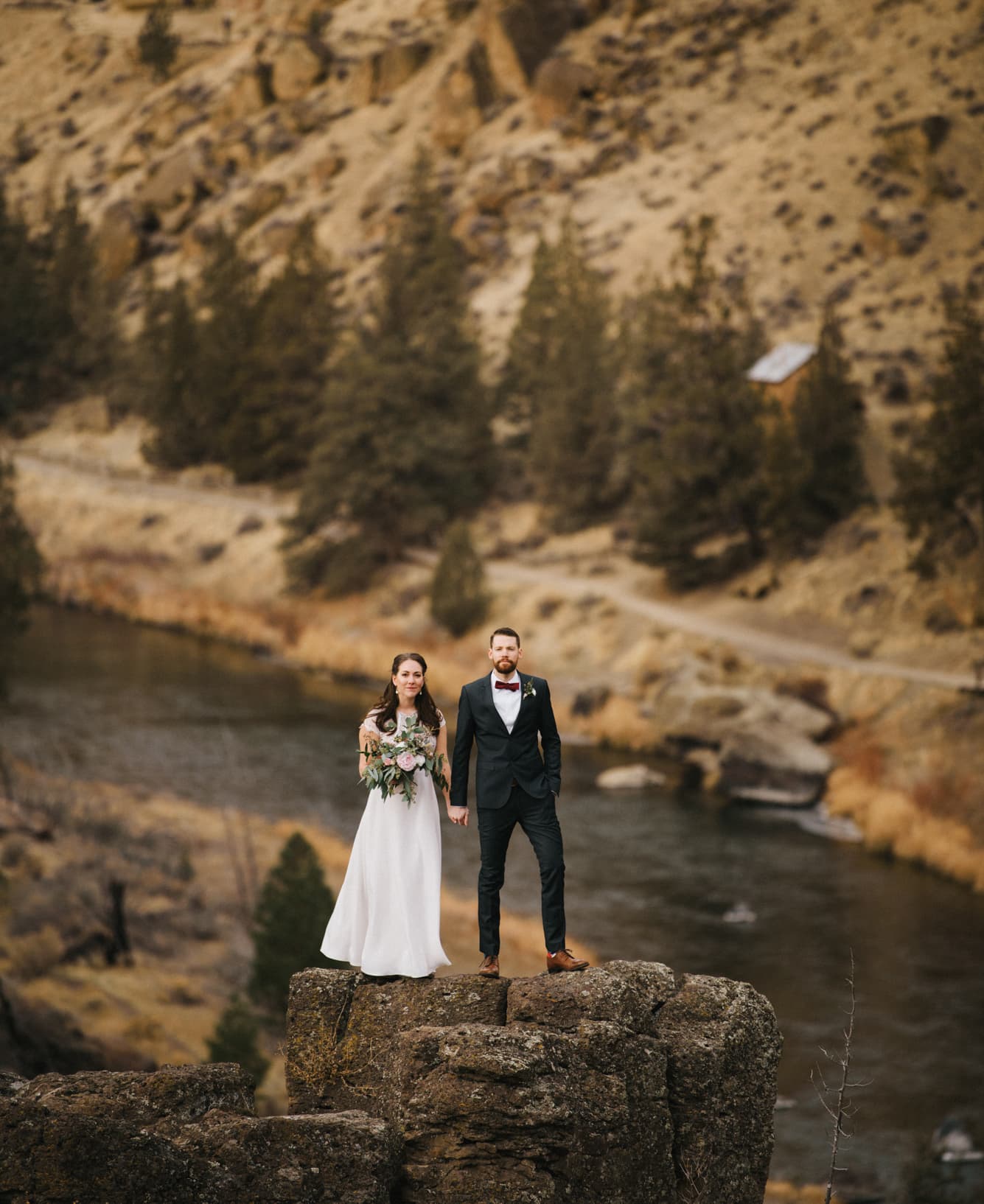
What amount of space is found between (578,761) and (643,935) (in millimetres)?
11809

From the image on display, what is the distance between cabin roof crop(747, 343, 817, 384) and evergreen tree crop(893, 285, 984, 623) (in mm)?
7730

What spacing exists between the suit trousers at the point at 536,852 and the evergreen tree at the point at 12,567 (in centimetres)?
2456

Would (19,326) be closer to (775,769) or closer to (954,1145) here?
(775,769)

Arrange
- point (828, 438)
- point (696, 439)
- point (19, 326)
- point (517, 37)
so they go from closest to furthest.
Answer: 1. point (828, 438)
2. point (696, 439)
3. point (19, 326)
4. point (517, 37)

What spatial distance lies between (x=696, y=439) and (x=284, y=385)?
21547 millimetres

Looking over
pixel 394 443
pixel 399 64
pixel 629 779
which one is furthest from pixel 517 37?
pixel 629 779

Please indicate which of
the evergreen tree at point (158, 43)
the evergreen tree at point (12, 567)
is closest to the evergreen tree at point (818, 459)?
the evergreen tree at point (12, 567)

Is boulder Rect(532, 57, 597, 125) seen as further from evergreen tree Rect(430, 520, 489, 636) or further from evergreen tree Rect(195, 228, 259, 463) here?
evergreen tree Rect(430, 520, 489, 636)

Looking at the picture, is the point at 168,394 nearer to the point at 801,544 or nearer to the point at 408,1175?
the point at 801,544

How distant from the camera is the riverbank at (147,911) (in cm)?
2059

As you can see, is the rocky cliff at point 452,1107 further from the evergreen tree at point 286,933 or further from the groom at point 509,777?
the evergreen tree at point 286,933

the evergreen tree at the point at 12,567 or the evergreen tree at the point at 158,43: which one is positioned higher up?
the evergreen tree at the point at 158,43

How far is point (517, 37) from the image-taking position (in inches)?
3595

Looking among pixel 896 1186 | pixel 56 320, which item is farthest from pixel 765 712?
pixel 56 320
